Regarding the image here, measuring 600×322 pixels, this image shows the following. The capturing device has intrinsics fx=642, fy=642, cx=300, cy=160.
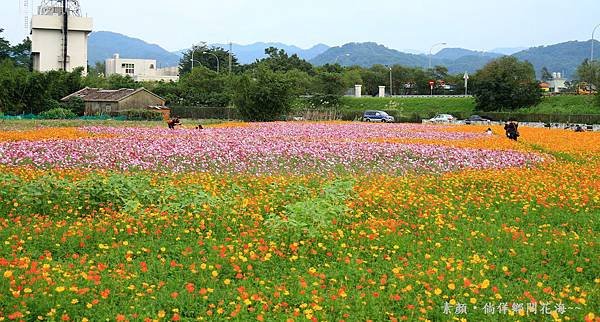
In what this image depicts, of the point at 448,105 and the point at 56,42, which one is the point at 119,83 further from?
the point at 448,105

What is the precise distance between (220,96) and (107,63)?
93749 millimetres

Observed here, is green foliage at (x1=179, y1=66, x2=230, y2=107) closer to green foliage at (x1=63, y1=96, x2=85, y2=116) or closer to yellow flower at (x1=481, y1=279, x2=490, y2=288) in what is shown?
green foliage at (x1=63, y1=96, x2=85, y2=116)

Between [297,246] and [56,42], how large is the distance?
3684 inches

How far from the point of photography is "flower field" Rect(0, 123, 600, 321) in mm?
6324

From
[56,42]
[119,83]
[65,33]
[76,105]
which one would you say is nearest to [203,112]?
[76,105]

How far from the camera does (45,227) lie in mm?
8883

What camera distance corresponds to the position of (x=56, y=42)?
305 ft

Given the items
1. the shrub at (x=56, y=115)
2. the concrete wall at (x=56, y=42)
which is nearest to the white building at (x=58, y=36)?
the concrete wall at (x=56, y=42)

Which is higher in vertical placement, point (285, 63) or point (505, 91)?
point (285, 63)

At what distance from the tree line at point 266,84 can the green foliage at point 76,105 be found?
879 mm

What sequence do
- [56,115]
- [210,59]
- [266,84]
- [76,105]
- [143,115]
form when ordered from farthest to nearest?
[210,59] → [76,105] → [143,115] → [56,115] → [266,84]

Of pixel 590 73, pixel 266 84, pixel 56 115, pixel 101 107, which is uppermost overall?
pixel 590 73

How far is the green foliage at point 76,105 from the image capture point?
5600 cm

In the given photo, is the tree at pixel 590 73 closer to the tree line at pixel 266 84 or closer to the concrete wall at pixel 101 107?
the tree line at pixel 266 84
